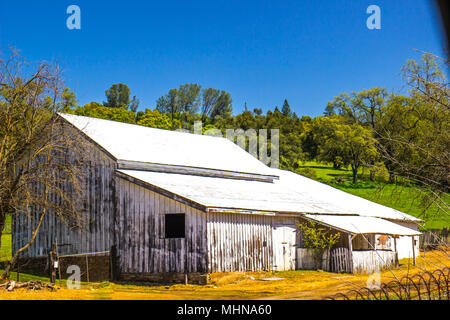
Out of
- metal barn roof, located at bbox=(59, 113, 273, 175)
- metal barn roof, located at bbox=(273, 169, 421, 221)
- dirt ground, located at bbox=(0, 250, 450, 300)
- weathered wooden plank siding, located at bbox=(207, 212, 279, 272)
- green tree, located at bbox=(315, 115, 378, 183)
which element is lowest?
dirt ground, located at bbox=(0, 250, 450, 300)

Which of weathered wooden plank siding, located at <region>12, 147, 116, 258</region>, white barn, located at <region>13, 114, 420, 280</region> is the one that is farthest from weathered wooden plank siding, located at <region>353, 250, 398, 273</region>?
weathered wooden plank siding, located at <region>12, 147, 116, 258</region>

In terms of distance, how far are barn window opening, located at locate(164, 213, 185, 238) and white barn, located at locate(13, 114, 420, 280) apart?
5 cm

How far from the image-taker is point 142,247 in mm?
22062

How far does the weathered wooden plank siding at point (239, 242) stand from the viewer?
21062 mm

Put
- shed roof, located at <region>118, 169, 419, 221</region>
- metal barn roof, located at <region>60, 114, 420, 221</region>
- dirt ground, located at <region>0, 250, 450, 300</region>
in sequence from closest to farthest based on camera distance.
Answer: dirt ground, located at <region>0, 250, 450, 300</region>, shed roof, located at <region>118, 169, 419, 221</region>, metal barn roof, located at <region>60, 114, 420, 221</region>

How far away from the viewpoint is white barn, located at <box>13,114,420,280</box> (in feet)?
69.6

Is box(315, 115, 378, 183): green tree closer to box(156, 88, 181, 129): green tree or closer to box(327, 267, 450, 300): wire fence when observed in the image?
box(156, 88, 181, 129): green tree

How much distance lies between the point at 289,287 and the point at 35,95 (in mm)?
12077

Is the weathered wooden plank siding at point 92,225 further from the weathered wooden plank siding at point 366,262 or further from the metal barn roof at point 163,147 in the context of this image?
the weathered wooden plank siding at point 366,262

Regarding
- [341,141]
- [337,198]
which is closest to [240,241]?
[337,198]

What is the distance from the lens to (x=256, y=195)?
2705cm

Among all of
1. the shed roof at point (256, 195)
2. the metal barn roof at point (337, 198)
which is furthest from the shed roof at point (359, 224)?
the metal barn roof at point (337, 198)
